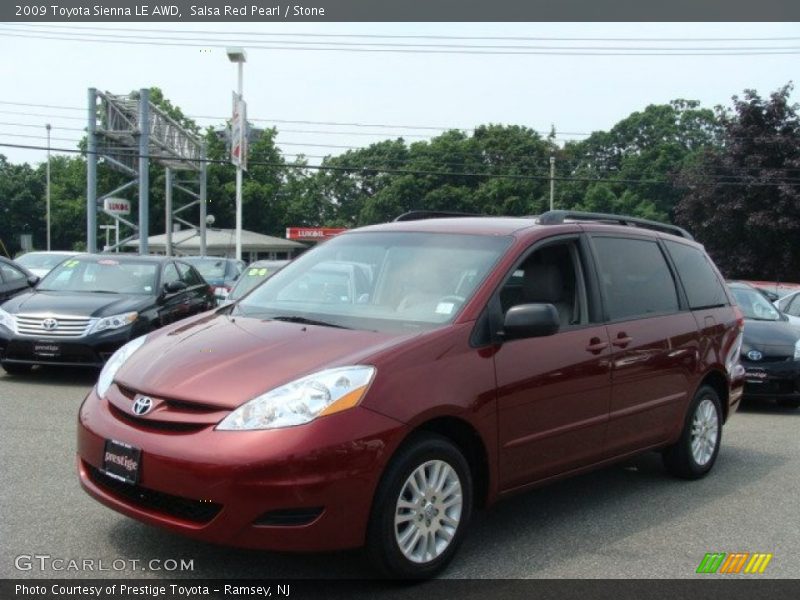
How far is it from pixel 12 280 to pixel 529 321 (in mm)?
10295

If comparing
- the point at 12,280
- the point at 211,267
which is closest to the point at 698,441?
the point at 12,280

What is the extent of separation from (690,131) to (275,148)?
116 ft

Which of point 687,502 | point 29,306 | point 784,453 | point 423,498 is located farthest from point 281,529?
point 29,306

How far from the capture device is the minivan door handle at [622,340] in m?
5.42

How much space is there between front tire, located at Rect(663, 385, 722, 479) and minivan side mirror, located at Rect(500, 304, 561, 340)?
2253mm

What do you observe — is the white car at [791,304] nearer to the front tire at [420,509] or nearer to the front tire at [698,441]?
the front tire at [698,441]

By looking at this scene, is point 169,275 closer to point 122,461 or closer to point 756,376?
point 756,376

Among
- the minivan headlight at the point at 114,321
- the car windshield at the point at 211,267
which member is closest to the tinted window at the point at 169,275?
the minivan headlight at the point at 114,321

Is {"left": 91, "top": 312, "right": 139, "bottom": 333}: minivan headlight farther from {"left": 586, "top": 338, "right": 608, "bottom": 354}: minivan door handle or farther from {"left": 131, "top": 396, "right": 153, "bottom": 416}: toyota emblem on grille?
{"left": 586, "top": 338, "right": 608, "bottom": 354}: minivan door handle

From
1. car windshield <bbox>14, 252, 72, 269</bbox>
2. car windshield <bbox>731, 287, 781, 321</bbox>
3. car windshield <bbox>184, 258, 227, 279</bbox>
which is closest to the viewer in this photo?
car windshield <bbox>731, 287, 781, 321</bbox>

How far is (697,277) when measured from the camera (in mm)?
6754

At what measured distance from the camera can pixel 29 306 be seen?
9953 millimetres

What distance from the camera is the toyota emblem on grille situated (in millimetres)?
3988

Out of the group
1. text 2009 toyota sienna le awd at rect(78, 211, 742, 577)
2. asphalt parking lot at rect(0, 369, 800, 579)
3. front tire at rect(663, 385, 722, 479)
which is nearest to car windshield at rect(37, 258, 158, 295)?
asphalt parking lot at rect(0, 369, 800, 579)
